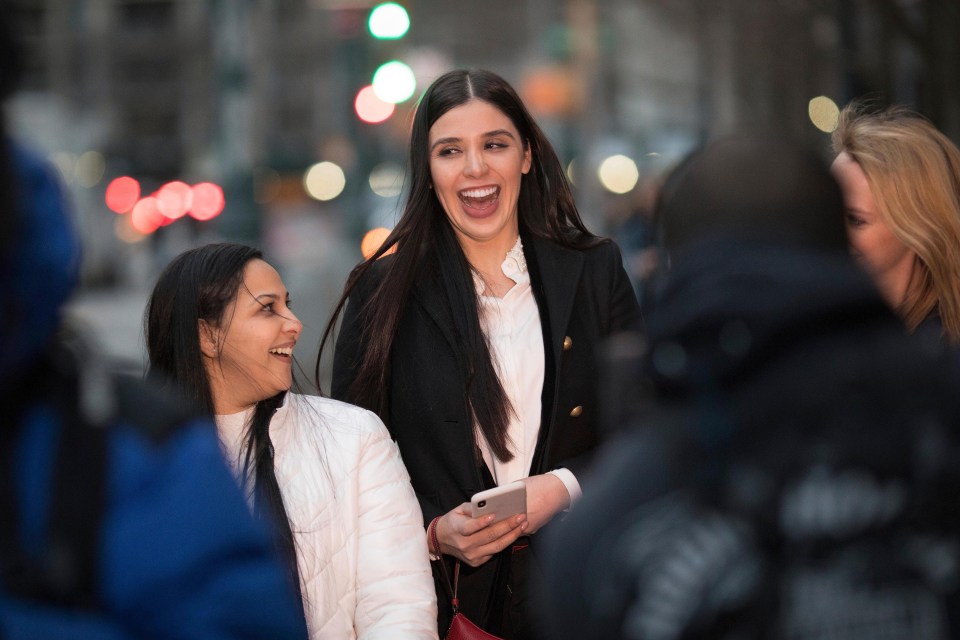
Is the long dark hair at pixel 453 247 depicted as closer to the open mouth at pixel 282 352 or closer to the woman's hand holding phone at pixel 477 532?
the woman's hand holding phone at pixel 477 532

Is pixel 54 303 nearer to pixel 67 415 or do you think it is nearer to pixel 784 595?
pixel 67 415

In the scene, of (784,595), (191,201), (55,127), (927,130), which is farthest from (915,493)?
(191,201)

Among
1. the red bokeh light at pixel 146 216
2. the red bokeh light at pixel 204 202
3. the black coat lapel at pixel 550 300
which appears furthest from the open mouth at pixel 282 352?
the red bokeh light at pixel 146 216

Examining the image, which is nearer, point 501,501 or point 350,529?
point 350,529

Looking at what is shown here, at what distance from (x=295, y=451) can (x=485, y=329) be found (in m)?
0.91

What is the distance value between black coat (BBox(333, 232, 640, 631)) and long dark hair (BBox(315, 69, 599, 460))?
1.7 inches

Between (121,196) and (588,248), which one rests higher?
(588,248)

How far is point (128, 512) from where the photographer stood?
1.76 m

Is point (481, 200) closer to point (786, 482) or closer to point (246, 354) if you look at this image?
point (246, 354)

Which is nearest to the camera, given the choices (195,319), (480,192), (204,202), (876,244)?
(195,319)

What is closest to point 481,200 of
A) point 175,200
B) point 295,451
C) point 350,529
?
point 295,451

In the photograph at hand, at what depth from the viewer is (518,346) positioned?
4262 mm

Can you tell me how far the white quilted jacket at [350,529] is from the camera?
3438mm

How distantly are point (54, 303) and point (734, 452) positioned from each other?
0.94 metres
